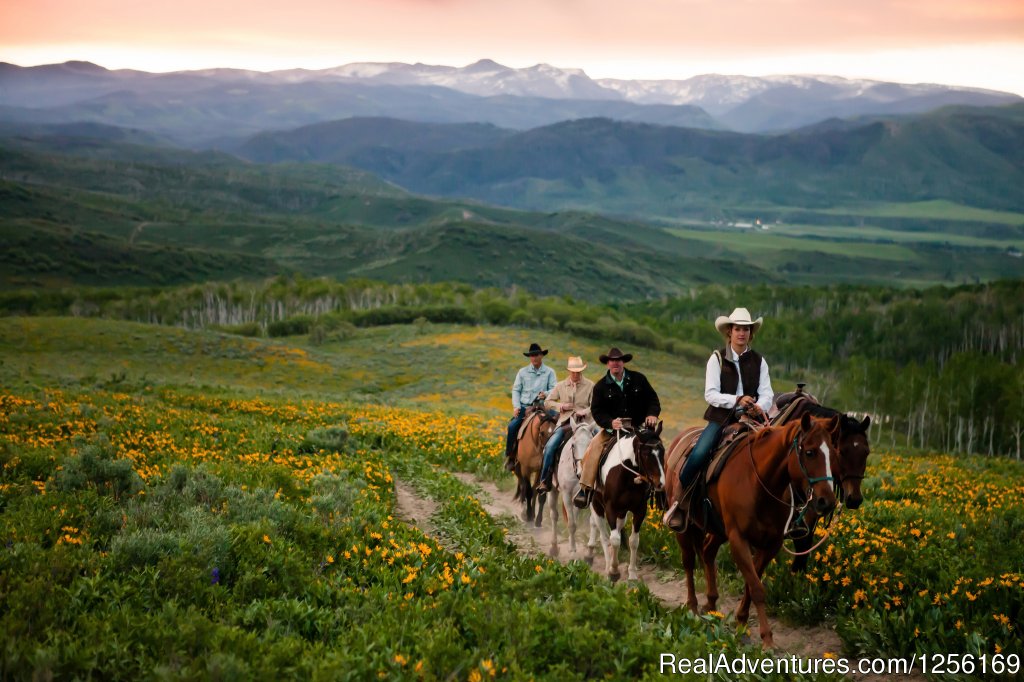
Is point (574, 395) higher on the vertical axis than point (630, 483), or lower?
higher

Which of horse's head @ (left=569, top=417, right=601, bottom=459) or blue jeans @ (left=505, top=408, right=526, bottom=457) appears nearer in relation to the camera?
horse's head @ (left=569, top=417, right=601, bottom=459)

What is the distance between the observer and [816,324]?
166375 mm

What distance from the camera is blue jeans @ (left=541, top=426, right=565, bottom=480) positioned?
650 inches

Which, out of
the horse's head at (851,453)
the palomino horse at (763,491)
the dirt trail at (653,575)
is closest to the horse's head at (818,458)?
the palomino horse at (763,491)

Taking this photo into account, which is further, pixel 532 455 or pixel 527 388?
pixel 527 388

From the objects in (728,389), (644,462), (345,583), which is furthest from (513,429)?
(345,583)

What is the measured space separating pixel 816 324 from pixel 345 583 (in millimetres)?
168884

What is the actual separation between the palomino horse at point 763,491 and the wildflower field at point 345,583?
2.98 ft

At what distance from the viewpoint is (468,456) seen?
24.6 metres

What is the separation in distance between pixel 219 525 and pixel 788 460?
23.3 ft

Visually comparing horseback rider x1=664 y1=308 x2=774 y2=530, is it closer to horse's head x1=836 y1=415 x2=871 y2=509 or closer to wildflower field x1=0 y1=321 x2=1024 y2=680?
horse's head x1=836 y1=415 x2=871 y2=509

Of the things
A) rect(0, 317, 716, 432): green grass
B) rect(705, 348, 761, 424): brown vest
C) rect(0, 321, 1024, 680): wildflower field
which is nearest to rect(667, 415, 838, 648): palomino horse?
rect(705, 348, 761, 424): brown vest

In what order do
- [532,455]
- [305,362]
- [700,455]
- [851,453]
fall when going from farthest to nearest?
[305,362] → [532,455] → [700,455] → [851,453]

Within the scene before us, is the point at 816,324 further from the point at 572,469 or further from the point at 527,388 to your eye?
the point at 572,469
